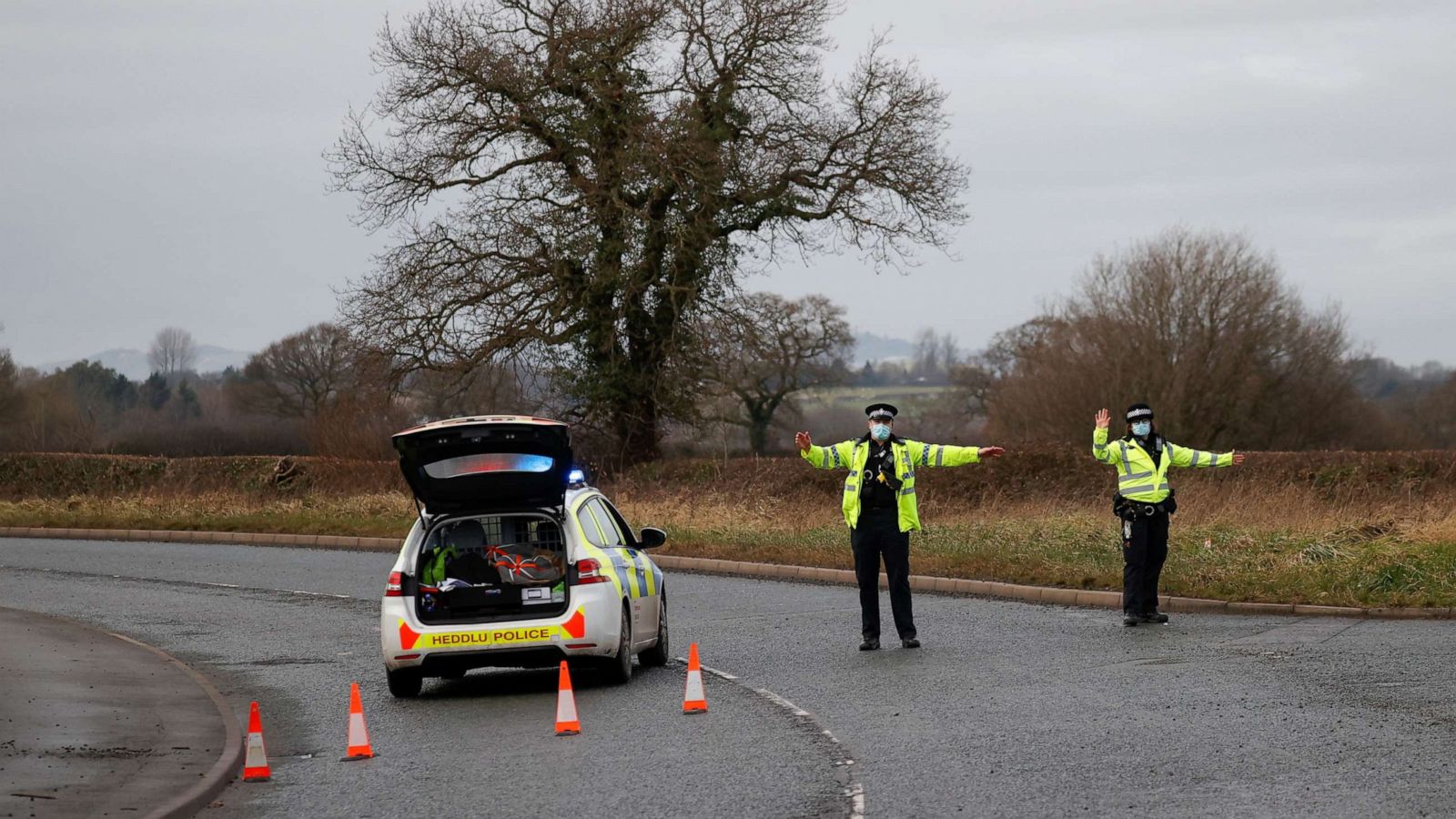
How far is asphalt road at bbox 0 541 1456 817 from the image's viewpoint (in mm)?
8250

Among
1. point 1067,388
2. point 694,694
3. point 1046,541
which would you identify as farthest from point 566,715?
point 1067,388

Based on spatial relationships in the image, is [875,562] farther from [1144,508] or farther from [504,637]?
[504,637]

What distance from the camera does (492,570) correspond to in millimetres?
→ 12773

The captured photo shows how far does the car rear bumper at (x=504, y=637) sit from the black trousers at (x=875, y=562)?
280 cm

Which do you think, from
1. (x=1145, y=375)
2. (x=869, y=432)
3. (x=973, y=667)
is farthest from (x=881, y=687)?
(x=1145, y=375)

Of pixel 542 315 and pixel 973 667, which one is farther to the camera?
pixel 542 315

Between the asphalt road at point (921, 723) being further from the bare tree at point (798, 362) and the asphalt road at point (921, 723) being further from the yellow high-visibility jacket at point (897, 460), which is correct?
the bare tree at point (798, 362)

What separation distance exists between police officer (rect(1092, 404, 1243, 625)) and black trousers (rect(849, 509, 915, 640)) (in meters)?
2.36

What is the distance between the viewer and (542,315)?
135 ft

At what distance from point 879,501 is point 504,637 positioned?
12.1ft

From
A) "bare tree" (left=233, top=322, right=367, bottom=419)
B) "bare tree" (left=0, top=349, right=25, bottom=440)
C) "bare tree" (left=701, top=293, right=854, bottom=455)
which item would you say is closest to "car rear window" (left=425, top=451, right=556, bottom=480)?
"bare tree" (left=701, top=293, right=854, bottom=455)

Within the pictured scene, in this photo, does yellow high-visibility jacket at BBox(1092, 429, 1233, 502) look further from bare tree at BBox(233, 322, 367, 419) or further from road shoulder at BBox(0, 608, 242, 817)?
bare tree at BBox(233, 322, 367, 419)

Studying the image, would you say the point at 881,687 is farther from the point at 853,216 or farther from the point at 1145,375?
the point at 1145,375

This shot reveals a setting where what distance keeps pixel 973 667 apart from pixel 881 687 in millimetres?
1214
